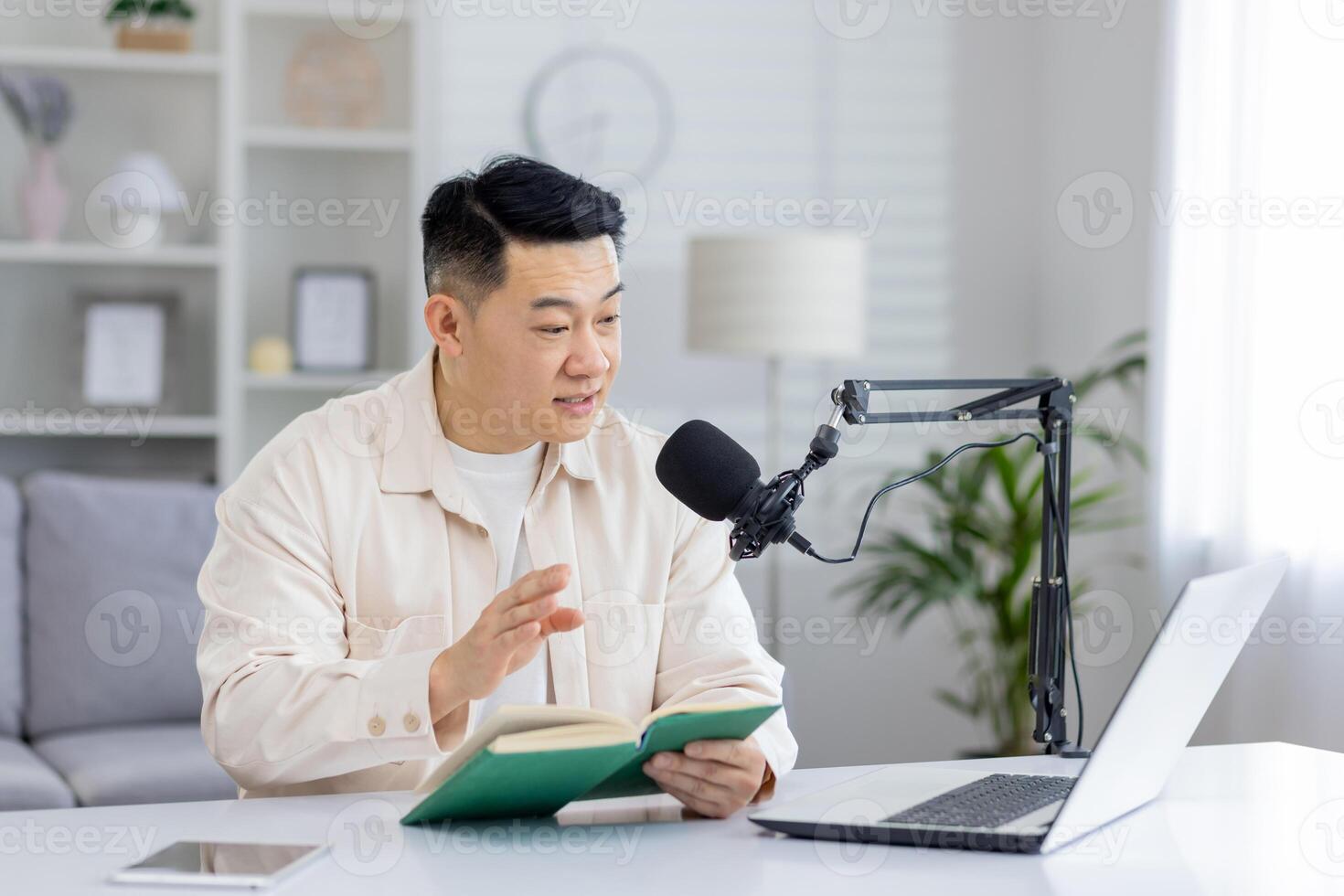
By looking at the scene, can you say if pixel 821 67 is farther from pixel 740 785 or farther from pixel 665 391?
pixel 740 785

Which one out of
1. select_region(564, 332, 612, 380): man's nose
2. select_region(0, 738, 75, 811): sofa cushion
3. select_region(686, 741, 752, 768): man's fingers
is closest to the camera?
select_region(686, 741, 752, 768): man's fingers

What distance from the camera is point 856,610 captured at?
3590mm

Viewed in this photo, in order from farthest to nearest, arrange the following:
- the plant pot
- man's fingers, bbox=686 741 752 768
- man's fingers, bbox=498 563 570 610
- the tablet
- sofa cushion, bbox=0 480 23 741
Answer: the plant pot
sofa cushion, bbox=0 480 23 741
man's fingers, bbox=686 741 752 768
man's fingers, bbox=498 563 570 610
the tablet

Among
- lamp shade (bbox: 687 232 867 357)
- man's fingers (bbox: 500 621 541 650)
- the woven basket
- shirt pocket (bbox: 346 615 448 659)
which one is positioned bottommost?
shirt pocket (bbox: 346 615 448 659)

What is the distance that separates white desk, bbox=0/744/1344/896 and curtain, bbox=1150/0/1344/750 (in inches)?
47.8

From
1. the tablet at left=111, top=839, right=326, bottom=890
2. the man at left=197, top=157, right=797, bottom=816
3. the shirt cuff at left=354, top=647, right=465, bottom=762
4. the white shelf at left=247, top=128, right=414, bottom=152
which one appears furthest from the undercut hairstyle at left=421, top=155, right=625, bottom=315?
the white shelf at left=247, top=128, right=414, bottom=152

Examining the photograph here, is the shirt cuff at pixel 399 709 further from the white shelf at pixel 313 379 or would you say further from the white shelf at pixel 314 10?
the white shelf at pixel 314 10

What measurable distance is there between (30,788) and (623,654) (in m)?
1.31

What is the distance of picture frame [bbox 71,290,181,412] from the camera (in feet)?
11.1

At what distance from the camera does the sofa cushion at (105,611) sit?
9.17 ft

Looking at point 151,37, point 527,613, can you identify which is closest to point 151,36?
point 151,37

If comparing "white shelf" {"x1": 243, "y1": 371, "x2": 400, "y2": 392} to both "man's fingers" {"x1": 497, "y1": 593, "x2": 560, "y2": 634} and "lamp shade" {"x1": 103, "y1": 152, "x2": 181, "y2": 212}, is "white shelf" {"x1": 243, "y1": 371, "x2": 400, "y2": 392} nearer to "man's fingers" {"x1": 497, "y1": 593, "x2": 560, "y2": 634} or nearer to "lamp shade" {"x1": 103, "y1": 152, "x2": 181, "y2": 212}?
"lamp shade" {"x1": 103, "y1": 152, "x2": 181, "y2": 212}

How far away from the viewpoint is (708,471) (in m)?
1.25

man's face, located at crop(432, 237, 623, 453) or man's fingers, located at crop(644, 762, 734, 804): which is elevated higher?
man's face, located at crop(432, 237, 623, 453)
